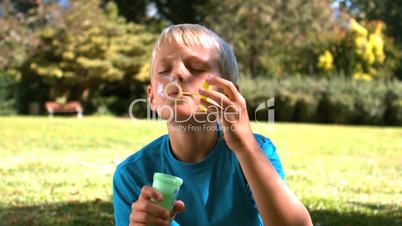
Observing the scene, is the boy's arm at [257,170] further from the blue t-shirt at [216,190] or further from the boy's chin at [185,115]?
the blue t-shirt at [216,190]

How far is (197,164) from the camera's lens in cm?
184

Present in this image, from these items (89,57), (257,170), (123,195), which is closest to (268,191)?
(257,170)

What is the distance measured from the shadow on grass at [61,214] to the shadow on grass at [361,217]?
1.68 meters

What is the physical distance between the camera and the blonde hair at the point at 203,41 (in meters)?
1.76

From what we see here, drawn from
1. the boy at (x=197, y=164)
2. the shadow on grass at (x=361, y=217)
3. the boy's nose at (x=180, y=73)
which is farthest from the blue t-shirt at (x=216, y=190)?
the shadow on grass at (x=361, y=217)

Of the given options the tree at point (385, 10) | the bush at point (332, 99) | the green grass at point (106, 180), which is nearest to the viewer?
the green grass at point (106, 180)

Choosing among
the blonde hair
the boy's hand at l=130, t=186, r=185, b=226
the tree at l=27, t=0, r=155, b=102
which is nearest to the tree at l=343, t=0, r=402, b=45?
the blonde hair

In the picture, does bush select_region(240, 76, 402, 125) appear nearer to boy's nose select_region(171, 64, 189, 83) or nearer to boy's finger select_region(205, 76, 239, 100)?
boy's nose select_region(171, 64, 189, 83)

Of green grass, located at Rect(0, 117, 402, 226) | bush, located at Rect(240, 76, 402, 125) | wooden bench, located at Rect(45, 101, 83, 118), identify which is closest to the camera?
green grass, located at Rect(0, 117, 402, 226)

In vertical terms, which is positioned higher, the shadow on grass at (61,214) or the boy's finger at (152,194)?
the boy's finger at (152,194)

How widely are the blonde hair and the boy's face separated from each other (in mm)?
19

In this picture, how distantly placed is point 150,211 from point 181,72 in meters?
0.47

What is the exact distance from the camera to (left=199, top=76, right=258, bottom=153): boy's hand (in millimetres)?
1386

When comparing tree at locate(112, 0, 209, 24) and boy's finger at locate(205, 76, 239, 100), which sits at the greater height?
tree at locate(112, 0, 209, 24)
